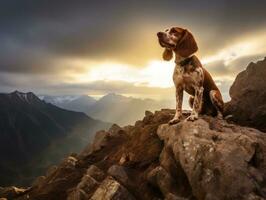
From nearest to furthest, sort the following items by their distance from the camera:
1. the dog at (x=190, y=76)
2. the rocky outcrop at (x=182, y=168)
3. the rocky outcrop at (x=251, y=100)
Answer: the rocky outcrop at (x=182, y=168)
the dog at (x=190, y=76)
the rocky outcrop at (x=251, y=100)

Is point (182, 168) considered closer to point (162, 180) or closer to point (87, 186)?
point (162, 180)

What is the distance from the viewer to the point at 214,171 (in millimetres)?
16500

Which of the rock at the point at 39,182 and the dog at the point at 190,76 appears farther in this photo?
the rock at the point at 39,182

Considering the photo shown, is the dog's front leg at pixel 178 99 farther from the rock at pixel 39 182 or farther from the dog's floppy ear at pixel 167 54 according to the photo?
the rock at pixel 39 182

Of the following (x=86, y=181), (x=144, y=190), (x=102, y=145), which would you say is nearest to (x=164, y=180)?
(x=144, y=190)

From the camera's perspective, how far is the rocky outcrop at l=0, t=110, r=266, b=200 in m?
16.2

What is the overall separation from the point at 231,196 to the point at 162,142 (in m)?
6.84

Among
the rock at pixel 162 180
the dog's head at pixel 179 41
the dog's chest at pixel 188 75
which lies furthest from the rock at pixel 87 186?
the dog's head at pixel 179 41

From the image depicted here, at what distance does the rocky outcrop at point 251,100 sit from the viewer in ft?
84.4

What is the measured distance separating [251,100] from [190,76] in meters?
9.16

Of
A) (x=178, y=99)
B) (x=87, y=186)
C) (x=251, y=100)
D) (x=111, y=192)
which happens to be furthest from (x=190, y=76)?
(x=251, y=100)

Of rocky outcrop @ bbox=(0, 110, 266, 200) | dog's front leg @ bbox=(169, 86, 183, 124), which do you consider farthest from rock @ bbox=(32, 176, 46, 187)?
dog's front leg @ bbox=(169, 86, 183, 124)

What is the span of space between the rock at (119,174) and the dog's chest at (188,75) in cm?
580

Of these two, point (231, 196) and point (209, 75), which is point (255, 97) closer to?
point (209, 75)
